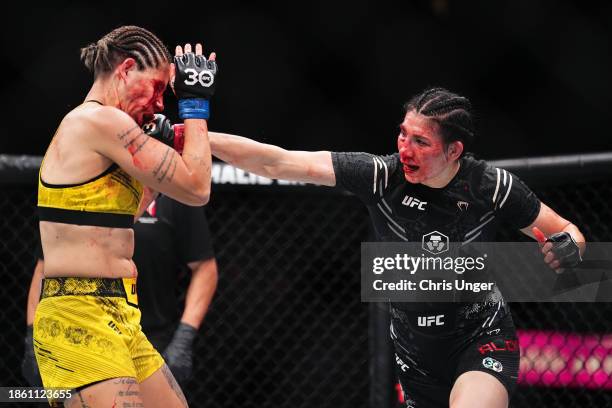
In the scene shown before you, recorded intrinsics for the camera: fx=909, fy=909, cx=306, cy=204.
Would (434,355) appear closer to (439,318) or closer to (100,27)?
(439,318)

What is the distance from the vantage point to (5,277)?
→ 353 cm

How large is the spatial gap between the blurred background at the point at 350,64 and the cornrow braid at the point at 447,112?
67cm

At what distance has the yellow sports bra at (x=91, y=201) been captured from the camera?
2.14 meters

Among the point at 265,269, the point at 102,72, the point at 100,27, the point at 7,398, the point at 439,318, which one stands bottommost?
the point at 7,398

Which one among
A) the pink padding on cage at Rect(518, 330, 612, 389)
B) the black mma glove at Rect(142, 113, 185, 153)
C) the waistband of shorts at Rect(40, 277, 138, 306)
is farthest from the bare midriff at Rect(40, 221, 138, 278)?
the pink padding on cage at Rect(518, 330, 612, 389)

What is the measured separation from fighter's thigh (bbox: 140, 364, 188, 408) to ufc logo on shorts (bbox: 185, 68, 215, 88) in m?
0.74

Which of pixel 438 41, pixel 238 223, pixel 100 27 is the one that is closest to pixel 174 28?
pixel 100 27

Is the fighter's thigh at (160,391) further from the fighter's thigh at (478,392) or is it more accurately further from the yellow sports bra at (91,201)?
the fighter's thigh at (478,392)

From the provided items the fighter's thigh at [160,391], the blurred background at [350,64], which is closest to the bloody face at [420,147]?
the blurred background at [350,64]

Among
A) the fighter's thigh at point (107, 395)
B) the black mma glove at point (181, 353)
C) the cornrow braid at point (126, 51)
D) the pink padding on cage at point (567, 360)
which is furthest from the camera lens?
the pink padding on cage at point (567, 360)

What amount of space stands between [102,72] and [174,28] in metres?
1.40

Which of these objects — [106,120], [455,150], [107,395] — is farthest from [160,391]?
[455,150]

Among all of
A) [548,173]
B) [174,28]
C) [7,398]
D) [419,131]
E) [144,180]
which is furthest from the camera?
[174,28]

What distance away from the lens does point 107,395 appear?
210 centimetres
